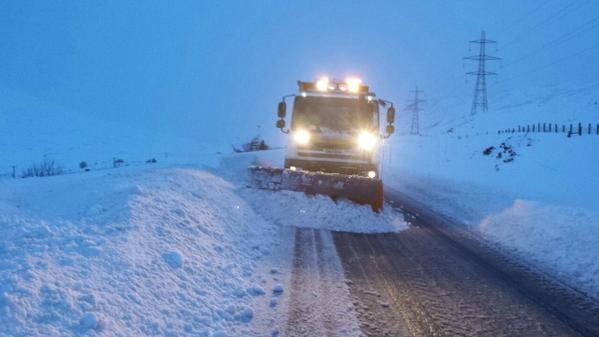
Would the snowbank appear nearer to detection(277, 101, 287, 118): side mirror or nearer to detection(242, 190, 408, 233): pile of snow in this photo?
detection(242, 190, 408, 233): pile of snow

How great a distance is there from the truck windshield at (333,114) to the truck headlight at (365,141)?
186 millimetres

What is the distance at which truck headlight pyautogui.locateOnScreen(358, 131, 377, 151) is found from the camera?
1058 cm

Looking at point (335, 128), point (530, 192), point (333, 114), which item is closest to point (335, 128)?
point (335, 128)

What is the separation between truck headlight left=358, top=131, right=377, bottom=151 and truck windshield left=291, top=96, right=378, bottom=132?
0.19 meters

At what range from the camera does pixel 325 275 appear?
5109 mm

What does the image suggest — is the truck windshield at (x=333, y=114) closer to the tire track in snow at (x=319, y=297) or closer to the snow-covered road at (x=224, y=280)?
Result: the snow-covered road at (x=224, y=280)

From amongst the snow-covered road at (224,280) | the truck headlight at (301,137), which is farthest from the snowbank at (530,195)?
the truck headlight at (301,137)

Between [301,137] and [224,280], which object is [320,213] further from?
[224,280]

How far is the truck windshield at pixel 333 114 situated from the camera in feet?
35.0

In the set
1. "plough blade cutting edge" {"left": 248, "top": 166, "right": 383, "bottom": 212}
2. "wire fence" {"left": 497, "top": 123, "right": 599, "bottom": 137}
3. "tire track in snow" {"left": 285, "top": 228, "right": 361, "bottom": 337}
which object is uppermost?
"wire fence" {"left": 497, "top": 123, "right": 599, "bottom": 137}

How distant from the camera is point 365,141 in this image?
34.7 ft

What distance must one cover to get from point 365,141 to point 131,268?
737 centimetres

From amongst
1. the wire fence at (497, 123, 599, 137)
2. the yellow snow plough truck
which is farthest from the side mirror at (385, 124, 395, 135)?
the wire fence at (497, 123, 599, 137)

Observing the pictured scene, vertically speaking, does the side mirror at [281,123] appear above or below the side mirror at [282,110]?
below
